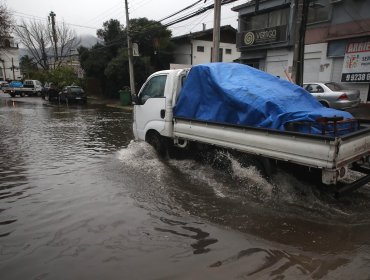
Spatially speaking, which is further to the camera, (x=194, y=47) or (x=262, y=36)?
(x=194, y=47)

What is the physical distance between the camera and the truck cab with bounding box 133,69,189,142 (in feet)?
22.7

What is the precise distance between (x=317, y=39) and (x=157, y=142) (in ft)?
49.5

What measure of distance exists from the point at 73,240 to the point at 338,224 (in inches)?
133

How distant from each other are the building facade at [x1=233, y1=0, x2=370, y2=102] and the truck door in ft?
24.8

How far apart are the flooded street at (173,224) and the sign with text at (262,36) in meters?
16.6

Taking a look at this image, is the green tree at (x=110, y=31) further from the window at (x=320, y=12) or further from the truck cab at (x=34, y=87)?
the window at (x=320, y=12)

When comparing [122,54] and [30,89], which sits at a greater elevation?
[122,54]

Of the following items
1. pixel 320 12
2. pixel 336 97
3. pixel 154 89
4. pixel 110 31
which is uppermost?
pixel 110 31

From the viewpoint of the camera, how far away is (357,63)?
54.3 ft

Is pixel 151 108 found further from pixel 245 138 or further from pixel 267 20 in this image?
pixel 267 20

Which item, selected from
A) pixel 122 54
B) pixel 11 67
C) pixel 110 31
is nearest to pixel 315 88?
pixel 122 54

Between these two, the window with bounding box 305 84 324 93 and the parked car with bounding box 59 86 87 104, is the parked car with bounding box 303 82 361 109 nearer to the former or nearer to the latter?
the window with bounding box 305 84 324 93

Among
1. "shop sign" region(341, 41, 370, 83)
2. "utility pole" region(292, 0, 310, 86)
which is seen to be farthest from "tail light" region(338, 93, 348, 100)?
"shop sign" region(341, 41, 370, 83)

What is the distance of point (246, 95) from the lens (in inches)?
220
